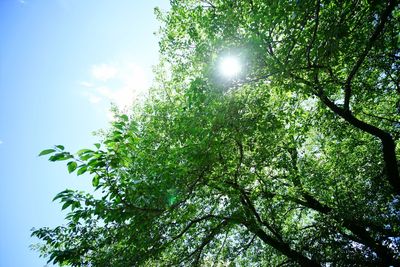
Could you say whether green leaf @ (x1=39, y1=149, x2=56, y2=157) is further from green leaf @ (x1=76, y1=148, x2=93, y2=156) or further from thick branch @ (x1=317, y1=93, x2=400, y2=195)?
thick branch @ (x1=317, y1=93, x2=400, y2=195)

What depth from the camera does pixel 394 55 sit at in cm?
1090

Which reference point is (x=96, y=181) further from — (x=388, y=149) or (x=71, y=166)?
(x=388, y=149)

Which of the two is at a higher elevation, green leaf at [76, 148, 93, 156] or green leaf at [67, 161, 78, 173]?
green leaf at [76, 148, 93, 156]

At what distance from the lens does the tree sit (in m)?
6.63

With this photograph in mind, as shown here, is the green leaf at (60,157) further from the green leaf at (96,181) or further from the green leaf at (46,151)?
the green leaf at (96,181)

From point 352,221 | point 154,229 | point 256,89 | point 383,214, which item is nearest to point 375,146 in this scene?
point 383,214

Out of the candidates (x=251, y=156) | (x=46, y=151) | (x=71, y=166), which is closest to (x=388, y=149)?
(x=251, y=156)

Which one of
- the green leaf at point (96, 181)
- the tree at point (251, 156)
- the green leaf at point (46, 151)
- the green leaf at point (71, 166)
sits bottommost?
the green leaf at point (46, 151)

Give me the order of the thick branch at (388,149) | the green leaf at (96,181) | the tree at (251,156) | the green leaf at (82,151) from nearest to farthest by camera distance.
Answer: the green leaf at (82,151) → the green leaf at (96,181) → the tree at (251,156) → the thick branch at (388,149)

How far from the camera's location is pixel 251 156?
10875mm

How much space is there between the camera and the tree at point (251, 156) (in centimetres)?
663

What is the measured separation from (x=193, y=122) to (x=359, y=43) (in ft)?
20.6

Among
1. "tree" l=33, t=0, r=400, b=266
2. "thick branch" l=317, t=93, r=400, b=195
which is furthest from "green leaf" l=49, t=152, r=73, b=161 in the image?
"thick branch" l=317, t=93, r=400, b=195

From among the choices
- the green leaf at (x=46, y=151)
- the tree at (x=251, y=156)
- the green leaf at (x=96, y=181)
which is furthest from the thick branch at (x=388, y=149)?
the green leaf at (x=46, y=151)
